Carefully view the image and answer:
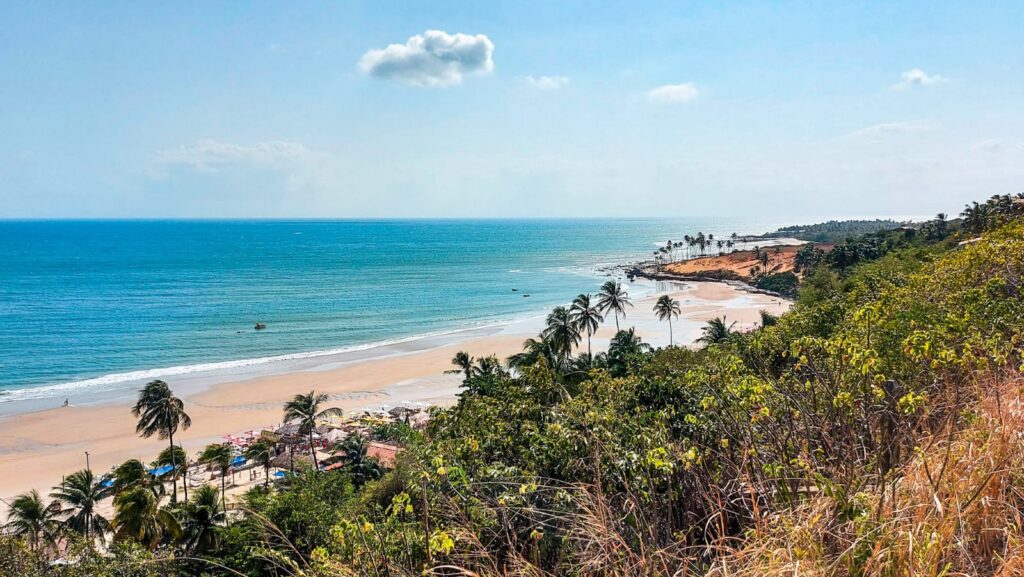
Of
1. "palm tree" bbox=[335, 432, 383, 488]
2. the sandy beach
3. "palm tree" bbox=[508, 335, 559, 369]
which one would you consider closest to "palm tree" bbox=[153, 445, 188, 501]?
"palm tree" bbox=[335, 432, 383, 488]

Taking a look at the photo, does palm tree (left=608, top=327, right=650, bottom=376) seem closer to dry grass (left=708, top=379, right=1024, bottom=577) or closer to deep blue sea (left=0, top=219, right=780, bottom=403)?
dry grass (left=708, top=379, right=1024, bottom=577)

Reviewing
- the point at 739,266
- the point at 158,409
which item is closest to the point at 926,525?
the point at 158,409

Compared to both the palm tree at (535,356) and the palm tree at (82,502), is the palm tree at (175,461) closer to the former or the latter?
the palm tree at (82,502)

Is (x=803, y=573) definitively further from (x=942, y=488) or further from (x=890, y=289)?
(x=890, y=289)

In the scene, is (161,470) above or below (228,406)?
below

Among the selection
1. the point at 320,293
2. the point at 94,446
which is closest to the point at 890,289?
the point at 94,446

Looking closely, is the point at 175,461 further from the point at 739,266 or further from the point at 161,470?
the point at 739,266
